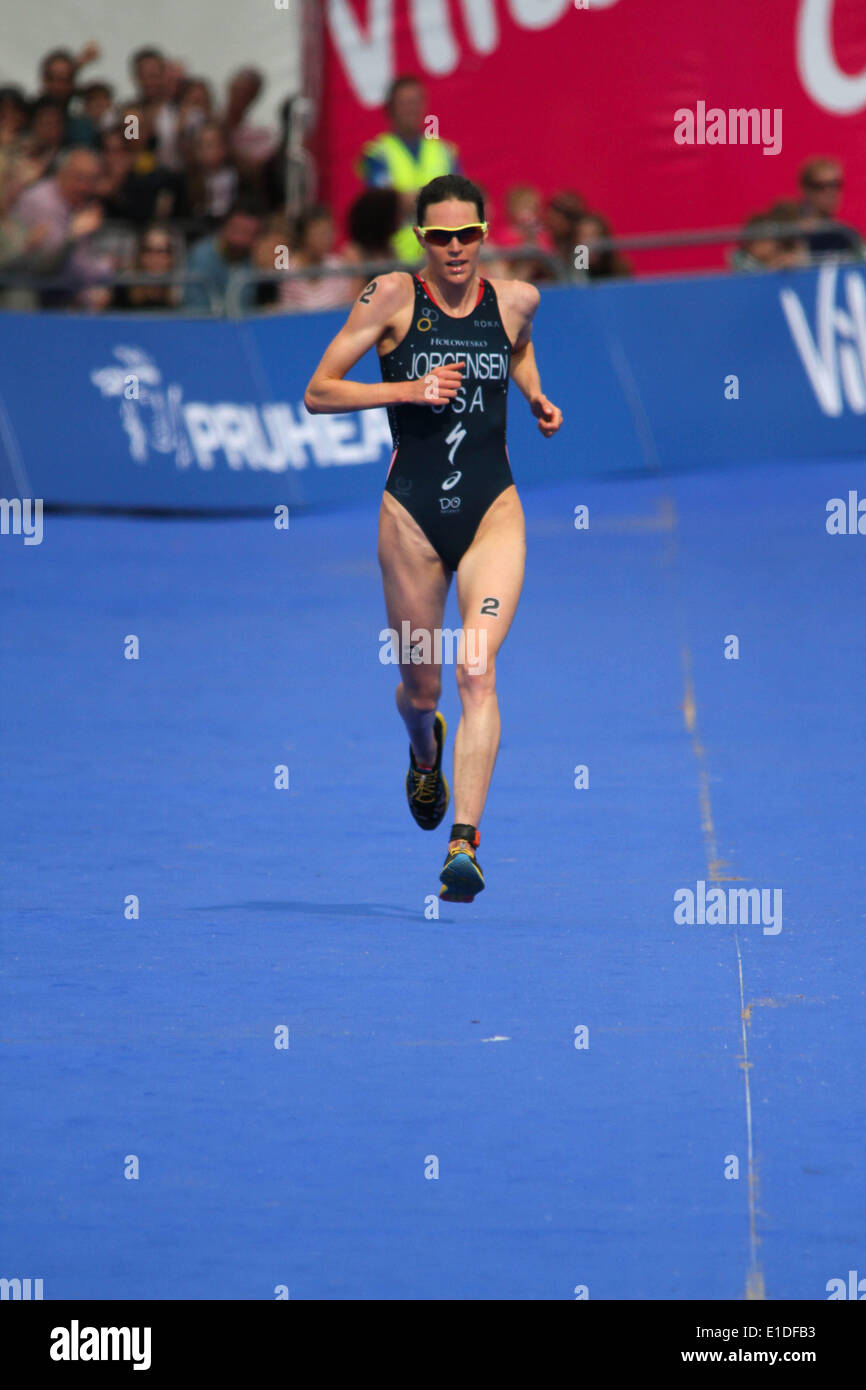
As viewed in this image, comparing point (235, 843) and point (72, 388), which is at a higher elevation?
point (72, 388)

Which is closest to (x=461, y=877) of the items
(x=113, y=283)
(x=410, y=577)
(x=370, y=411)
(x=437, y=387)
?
(x=410, y=577)

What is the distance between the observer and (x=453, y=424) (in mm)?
7488

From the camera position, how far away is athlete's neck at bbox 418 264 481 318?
7406mm

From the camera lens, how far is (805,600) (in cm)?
1332

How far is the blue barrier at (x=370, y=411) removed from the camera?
15.9 meters

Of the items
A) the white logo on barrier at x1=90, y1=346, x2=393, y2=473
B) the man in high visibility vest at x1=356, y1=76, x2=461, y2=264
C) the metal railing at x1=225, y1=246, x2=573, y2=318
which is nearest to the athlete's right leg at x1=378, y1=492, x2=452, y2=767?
the white logo on barrier at x1=90, y1=346, x2=393, y2=473

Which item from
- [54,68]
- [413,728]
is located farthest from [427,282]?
[54,68]

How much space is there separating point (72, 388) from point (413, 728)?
867 cm

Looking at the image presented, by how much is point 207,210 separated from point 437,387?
1238 cm

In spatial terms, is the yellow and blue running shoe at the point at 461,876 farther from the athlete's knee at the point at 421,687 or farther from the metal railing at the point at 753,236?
the metal railing at the point at 753,236

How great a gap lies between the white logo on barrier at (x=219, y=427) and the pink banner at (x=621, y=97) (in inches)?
212

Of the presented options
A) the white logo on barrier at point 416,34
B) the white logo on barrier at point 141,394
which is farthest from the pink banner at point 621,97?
the white logo on barrier at point 141,394

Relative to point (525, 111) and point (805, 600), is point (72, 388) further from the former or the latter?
point (525, 111)

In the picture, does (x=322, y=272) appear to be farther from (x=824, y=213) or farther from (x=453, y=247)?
(x=453, y=247)
